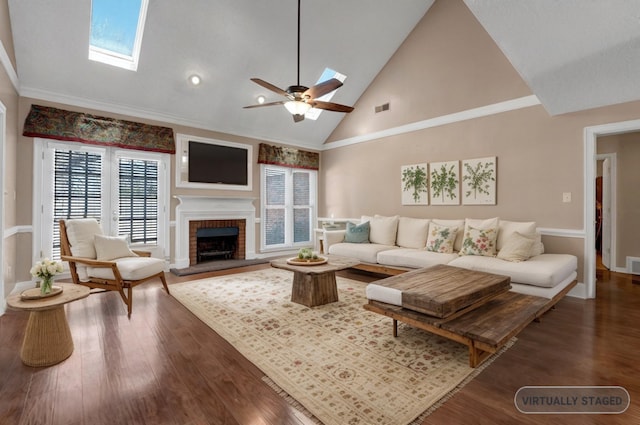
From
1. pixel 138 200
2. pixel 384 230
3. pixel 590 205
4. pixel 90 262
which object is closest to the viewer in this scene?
pixel 90 262

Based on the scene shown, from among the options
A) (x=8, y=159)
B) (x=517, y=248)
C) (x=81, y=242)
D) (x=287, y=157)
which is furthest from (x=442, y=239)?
(x=8, y=159)

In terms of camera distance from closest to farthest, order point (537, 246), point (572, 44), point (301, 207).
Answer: point (572, 44) → point (537, 246) → point (301, 207)

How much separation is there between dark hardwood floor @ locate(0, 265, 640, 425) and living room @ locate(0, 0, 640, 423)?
62cm

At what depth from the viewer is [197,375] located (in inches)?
80.0

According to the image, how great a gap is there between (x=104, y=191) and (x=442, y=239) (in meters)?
5.18

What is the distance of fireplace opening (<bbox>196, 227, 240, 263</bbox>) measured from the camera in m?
5.73

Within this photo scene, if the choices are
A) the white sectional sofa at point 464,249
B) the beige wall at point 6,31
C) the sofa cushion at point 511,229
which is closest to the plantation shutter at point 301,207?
the white sectional sofa at point 464,249

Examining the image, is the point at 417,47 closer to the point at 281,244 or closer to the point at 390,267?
the point at 390,267

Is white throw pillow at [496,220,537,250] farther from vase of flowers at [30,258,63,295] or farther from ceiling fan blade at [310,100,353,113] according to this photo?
vase of flowers at [30,258,63,295]

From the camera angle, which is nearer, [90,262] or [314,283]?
[90,262]

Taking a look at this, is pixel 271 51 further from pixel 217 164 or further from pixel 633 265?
pixel 633 265

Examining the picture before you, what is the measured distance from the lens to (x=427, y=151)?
17.5ft

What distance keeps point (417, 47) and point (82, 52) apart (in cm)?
519

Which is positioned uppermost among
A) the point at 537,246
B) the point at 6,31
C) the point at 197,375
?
the point at 6,31
